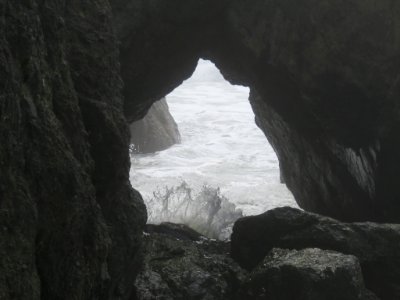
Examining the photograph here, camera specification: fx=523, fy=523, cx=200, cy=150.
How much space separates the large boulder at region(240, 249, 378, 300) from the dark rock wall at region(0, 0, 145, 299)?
1521 mm

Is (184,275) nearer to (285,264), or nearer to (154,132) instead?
(285,264)

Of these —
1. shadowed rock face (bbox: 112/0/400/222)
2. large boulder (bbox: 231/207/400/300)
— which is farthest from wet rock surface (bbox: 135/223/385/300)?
shadowed rock face (bbox: 112/0/400/222)

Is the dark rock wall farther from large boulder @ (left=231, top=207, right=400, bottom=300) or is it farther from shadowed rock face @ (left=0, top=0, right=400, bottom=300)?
large boulder @ (left=231, top=207, right=400, bottom=300)

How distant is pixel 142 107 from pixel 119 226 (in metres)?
5.48

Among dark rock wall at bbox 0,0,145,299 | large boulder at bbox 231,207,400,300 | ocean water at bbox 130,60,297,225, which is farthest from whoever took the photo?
ocean water at bbox 130,60,297,225

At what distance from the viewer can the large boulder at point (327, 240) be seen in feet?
22.4

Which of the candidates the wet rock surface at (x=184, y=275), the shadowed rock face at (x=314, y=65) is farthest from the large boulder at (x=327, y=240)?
the shadowed rock face at (x=314, y=65)

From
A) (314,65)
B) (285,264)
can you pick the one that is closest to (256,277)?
(285,264)

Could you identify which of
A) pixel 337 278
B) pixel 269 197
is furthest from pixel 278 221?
pixel 269 197

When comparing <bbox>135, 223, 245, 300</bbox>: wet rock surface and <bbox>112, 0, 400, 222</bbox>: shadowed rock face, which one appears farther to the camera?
<bbox>112, 0, 400, 222</bbox>: shadowed rock face

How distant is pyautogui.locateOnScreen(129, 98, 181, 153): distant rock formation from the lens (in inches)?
931

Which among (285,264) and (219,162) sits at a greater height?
(285,264)

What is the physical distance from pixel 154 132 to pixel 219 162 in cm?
345

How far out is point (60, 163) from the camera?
4168mm
